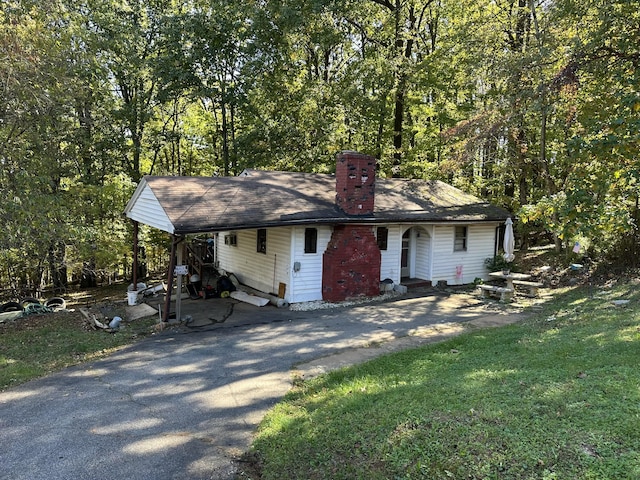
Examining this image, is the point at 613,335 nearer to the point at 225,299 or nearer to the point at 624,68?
the point at 624,68

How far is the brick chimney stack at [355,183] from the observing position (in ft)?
42.9

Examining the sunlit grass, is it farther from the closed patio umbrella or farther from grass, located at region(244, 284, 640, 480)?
the closed patio umbrella

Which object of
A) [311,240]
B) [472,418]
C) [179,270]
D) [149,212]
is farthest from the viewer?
[311,240]

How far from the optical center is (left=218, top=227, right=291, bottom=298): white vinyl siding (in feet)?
41.8

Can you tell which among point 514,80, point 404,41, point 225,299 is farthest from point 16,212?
point 404,41

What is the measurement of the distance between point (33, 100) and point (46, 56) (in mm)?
1711

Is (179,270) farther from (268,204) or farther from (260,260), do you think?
(260,260)

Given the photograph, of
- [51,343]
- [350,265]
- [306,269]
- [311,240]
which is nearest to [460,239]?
[350,265]

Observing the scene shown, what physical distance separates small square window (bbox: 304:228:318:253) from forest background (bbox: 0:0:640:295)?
5878mm

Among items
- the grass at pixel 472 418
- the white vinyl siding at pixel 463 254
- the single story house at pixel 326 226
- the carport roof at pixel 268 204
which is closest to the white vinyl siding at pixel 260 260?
the single story house at pixel 326 226

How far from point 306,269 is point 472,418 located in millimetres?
8761

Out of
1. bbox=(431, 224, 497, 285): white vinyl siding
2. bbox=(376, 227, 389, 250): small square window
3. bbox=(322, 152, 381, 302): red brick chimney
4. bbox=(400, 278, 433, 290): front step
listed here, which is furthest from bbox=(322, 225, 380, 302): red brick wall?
bbox=(431, 224, 497, 285): white vinyl siding

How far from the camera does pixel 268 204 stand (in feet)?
40.9

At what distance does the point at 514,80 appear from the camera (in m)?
14.8
